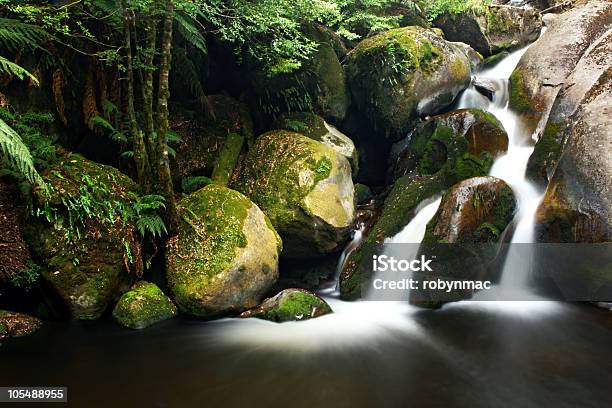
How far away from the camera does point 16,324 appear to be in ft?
17.1

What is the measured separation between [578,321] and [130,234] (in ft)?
21.2

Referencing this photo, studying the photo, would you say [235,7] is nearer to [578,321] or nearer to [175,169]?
[175,169]

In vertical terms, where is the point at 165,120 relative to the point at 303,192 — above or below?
above

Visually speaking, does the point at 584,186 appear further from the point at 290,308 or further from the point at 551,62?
the point at 551,62

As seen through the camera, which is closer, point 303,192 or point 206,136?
point 303,192

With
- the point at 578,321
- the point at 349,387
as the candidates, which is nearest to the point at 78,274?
the point at 349,387

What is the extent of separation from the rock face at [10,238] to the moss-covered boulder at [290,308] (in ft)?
10.0

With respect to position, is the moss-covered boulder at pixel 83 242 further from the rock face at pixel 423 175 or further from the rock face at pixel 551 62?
the rock face at pixel 551 62

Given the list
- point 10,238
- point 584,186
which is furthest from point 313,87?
point 10,238

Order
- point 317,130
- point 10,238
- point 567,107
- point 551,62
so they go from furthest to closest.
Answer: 1. point 551,62
2. point 317,130
3. point 567,107
4. point 10,238

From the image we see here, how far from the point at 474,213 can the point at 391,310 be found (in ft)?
6.62

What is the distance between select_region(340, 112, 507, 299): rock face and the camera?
7.39m

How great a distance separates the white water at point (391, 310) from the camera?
543 centimetres

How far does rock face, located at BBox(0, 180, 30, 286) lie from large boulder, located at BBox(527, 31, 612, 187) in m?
8.44
